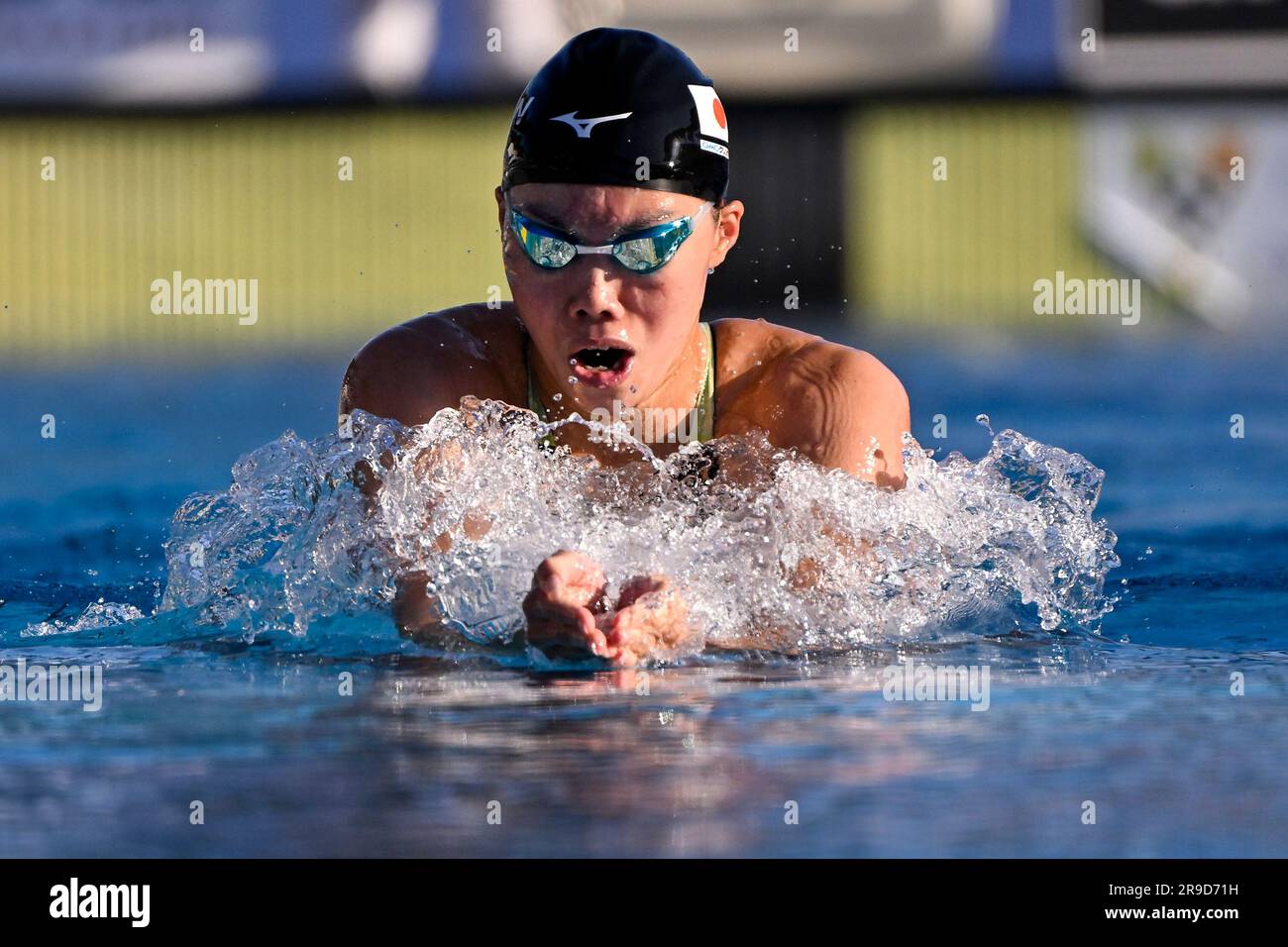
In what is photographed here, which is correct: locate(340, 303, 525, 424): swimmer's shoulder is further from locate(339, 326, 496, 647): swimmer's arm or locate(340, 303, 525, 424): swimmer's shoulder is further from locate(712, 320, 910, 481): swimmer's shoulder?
locate(712, 320, 910, 481): swimmer's shoulder

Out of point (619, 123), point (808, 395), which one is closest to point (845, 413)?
point (808, 395)

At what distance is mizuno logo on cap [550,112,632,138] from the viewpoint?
3486 millimetres

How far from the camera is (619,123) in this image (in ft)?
11.5

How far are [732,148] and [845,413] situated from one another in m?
9.76

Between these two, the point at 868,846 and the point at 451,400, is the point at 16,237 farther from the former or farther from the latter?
the point at 868,846

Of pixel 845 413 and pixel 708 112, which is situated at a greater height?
pixel 708 112

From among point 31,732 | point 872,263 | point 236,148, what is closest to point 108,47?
point 236,148

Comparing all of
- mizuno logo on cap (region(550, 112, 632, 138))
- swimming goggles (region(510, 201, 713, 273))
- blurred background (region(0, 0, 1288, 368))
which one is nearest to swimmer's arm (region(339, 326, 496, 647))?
swimming goggles (region(510, 201, 713, 273))

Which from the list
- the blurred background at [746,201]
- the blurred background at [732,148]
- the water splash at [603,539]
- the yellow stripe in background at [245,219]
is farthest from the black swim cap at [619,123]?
the yellow stripe in background at [245,219]

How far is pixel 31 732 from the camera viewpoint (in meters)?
2.72

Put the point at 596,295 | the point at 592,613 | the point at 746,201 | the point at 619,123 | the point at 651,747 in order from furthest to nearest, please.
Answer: the point at 746,201 → the point at 619,123 → the point at 596,295 → the point at 592,613 → the point at 651,747

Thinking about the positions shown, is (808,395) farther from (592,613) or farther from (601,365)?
(592,613)

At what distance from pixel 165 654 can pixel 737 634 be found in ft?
3.63

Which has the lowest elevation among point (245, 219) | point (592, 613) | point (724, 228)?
point (592, 613)
